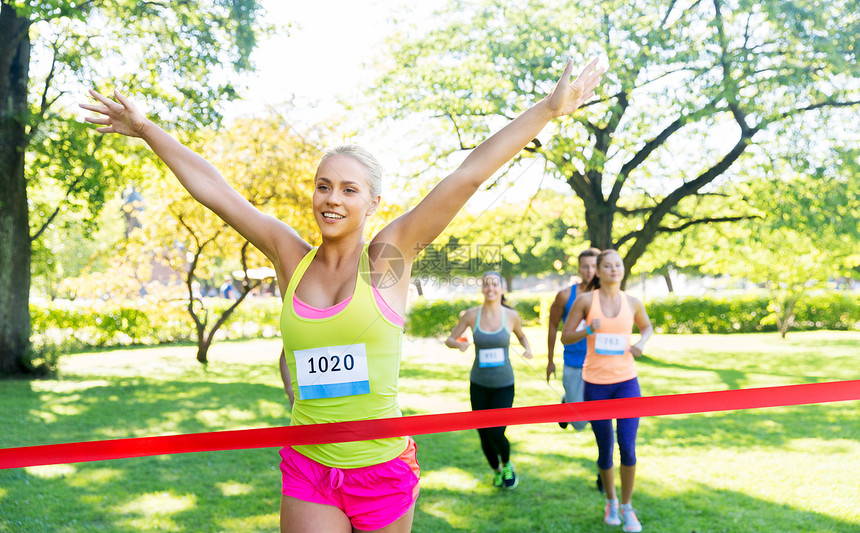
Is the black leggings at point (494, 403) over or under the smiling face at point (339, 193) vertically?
under

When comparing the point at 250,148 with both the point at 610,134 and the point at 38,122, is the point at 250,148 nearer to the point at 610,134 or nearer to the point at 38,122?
the point at 38,122

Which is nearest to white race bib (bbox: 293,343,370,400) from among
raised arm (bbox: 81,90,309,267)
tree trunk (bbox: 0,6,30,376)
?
raised arm (bbox: 81,90,309,267)

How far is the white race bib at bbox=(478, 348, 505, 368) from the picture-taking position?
5.32m

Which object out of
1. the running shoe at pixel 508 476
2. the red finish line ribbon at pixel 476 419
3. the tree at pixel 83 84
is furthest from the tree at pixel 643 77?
the red finish line ribbon at pixel 476 419

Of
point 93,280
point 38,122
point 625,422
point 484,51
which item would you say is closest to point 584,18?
point 484,51

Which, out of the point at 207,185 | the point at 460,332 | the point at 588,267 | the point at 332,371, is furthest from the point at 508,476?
the point at 207,185

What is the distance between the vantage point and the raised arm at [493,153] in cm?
161

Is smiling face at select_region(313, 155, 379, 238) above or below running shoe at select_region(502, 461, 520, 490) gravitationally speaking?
above

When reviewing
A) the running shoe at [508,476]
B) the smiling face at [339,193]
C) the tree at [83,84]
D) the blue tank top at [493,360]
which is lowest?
the running shoe at [508,476]

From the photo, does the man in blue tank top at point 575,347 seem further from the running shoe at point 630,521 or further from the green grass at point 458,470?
the running shoe at point 630,521

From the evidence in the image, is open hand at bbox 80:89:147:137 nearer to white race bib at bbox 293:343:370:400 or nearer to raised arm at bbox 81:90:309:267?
raised arm at bbox 81:90:309:267

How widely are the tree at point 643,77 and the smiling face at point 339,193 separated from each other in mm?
10957

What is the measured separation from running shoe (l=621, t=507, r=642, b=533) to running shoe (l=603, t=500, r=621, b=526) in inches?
1.8

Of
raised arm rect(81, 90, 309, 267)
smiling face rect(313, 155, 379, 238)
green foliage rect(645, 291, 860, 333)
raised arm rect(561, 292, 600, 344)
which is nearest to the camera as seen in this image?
smiling face rect(313, 155, 379, 238)
